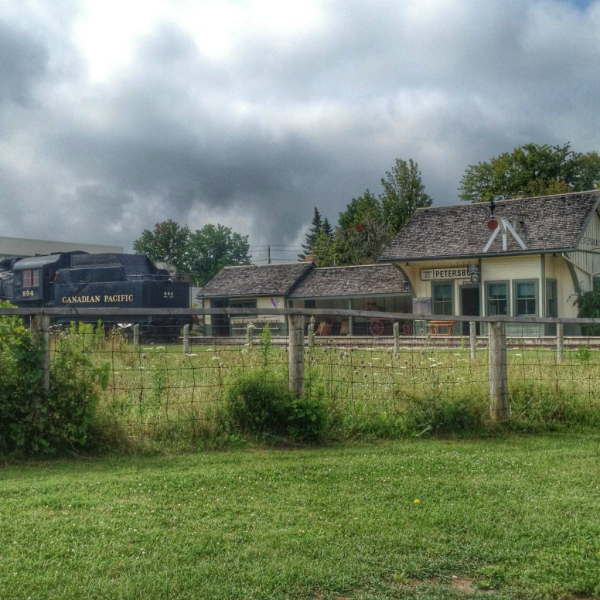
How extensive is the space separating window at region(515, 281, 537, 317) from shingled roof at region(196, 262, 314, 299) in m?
12.3

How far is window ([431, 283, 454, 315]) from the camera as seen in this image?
32312 mm

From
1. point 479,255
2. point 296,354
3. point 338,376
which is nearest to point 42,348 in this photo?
point 296,354

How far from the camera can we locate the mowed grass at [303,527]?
4223 millimetres

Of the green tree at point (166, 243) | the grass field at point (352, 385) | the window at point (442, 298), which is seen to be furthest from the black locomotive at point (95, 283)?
the green tree at point (166, 243)

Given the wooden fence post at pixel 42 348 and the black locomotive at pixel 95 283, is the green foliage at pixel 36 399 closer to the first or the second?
the wooden fence post at pixel 42 348

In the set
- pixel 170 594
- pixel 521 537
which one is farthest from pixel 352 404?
pixel 170 594

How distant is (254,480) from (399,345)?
5.23m

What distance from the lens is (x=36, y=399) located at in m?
7.41

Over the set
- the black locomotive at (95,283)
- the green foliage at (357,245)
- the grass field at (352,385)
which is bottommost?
the grass field at (352,385)

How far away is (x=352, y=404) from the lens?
28.6ft

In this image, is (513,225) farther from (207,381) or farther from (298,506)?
(298,506)

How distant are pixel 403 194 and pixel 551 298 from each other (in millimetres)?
24549

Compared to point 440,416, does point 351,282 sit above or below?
above

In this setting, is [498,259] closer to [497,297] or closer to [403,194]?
[497,297]
